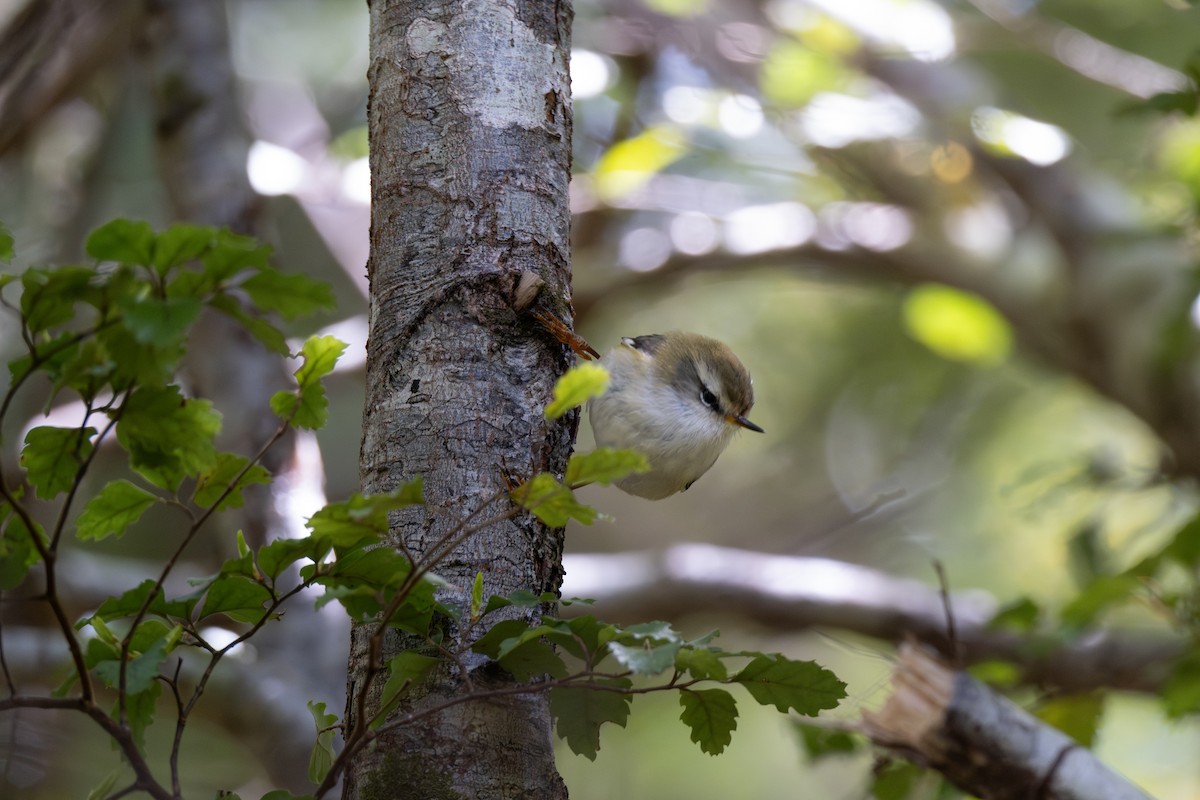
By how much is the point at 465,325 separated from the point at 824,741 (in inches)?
56.7

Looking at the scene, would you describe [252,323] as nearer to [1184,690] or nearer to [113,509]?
[113,509]

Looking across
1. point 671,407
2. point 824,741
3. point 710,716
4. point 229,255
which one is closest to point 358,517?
point 229,255

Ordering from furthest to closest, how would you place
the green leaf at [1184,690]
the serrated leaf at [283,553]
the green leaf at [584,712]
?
the green leaf at [1184,690]
the green leaf at [584,712]
the serrated leaf at [283,553]

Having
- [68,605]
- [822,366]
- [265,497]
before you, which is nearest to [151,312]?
[265,497]

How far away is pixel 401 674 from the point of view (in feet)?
4.14

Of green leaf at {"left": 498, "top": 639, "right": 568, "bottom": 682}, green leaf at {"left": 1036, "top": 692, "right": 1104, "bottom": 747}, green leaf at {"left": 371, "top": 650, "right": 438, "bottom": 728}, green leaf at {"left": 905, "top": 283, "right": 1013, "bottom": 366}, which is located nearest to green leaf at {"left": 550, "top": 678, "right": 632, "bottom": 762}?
green leaf at {"left": 498, "top": 639, "right": 568, "bottom": 682}

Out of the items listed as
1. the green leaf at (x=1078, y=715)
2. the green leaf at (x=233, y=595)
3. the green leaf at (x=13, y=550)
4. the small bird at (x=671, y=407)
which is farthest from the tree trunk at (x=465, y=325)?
the green leaf at (x=1078, y=715)

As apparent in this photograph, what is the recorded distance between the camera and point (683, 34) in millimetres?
5082

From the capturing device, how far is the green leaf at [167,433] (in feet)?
3.68

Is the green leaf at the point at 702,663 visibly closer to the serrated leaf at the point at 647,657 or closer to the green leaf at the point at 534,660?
the serrated leaf at the point at 647,657

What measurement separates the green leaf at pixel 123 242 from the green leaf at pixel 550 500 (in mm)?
427

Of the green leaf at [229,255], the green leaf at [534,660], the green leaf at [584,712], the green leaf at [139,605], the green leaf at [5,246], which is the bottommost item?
the green leaf at [584,712]

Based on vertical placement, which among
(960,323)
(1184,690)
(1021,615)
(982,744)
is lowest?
(1184,690)

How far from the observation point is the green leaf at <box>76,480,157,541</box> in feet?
4.16
